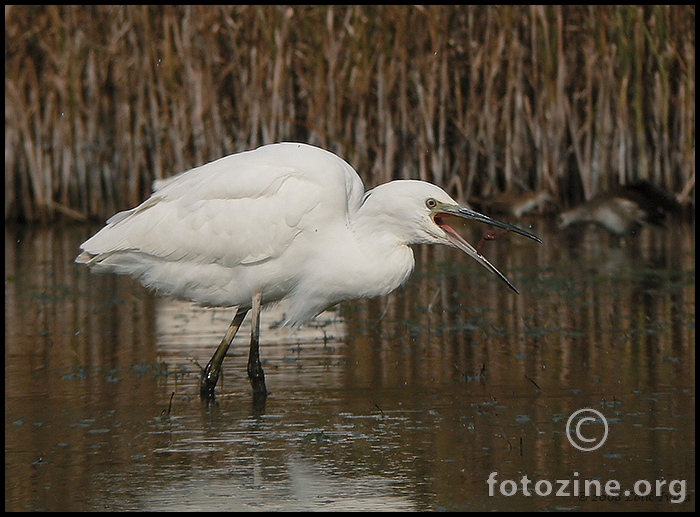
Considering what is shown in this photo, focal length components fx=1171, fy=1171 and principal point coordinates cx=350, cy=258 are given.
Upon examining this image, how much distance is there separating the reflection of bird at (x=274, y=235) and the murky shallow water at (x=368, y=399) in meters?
0.53

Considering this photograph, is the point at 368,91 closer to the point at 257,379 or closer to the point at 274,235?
the point at 274,235

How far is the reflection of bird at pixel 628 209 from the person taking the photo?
44.6 ft

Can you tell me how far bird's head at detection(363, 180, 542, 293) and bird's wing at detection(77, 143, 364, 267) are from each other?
12.7 inches

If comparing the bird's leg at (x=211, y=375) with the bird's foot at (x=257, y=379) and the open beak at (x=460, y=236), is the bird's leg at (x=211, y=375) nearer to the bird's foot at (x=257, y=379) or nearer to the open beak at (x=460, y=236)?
the bird's foot at (x=257, y=379)

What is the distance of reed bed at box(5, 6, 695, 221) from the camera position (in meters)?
14.2

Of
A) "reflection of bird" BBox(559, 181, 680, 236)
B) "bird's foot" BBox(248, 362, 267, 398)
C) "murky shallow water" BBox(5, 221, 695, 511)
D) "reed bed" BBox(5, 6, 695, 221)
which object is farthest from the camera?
"reed bed" BBox(5, 6, 695, 221)

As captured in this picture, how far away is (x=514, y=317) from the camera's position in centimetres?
851

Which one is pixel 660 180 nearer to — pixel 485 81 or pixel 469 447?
pixel 485 81

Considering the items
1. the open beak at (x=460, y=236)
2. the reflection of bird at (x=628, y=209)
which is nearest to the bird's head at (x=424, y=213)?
the open beak at (x=460, y=236)

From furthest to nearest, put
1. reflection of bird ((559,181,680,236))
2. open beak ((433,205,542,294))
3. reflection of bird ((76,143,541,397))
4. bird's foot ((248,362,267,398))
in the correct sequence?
reflection of bird ((559,181,680,236)), bird's foot ((248,362,267,398)), reflection of bird ((76,143,541,397)), open beak ((433,205,542,294))

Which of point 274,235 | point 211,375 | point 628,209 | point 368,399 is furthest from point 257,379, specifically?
point 628,209

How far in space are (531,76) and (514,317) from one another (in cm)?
682

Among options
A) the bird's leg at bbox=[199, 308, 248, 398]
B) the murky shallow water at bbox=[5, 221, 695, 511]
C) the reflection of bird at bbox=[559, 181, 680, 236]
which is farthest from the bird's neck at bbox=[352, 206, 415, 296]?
the reflection of bird at bbox=[559, 181, 680, 236]

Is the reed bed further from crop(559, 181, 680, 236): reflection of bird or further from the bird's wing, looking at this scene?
the bird's wing
